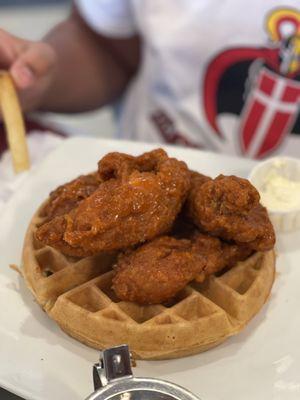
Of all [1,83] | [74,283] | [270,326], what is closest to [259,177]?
[270,326]

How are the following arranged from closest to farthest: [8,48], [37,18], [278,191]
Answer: [278,191] < [8,48] < [37,18]

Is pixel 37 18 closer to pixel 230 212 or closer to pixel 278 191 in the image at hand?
pixel 278 191

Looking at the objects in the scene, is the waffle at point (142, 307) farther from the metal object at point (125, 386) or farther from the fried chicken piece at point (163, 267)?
the metal object at point (125, 386)

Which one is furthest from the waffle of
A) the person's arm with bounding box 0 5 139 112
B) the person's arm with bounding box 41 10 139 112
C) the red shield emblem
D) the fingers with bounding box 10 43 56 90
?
the person's arm with bounding box 41 10 139 112

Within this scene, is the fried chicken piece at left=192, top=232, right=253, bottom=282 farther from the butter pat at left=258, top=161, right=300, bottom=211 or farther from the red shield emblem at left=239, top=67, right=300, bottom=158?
the red shield emblem at left=239, top=67, right=300, bottom=158

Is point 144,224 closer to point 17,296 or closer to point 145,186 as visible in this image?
point 145,186

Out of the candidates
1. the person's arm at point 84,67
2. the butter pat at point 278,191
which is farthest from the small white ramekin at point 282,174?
the person's arm at point 84,67

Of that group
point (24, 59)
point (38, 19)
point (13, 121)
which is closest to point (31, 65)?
Result: point (24, 59)
